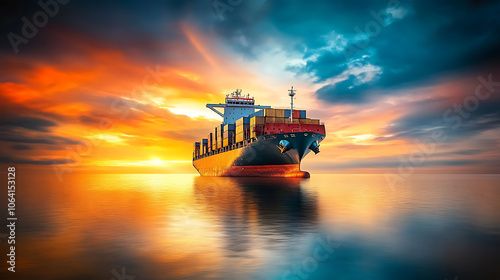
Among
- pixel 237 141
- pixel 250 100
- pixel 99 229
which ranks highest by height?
pixel 250 100

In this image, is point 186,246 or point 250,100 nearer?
point 186,246

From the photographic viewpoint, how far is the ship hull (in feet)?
173

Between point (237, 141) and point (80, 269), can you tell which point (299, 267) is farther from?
point (237, 141)

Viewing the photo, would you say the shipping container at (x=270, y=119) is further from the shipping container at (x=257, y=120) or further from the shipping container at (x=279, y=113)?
the shipping container at (x=279, y=113)

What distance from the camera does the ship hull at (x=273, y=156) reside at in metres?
52.9

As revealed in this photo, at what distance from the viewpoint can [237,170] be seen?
66.8 metres

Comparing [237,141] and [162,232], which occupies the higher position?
[237,141]

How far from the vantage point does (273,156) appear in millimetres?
55750

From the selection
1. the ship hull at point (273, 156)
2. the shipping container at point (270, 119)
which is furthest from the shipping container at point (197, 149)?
the shipping container at point (270, 119)

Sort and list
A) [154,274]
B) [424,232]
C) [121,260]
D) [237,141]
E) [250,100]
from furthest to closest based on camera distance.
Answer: [250,100]
[237,141]
[424,232]
[121,260]
[154,274]

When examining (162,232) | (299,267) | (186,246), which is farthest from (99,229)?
(299,267)

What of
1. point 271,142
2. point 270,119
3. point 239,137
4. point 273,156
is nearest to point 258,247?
point 271,142

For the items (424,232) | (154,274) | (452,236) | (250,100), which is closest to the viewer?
(154,274)

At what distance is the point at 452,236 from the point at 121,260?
1229 centimetres
